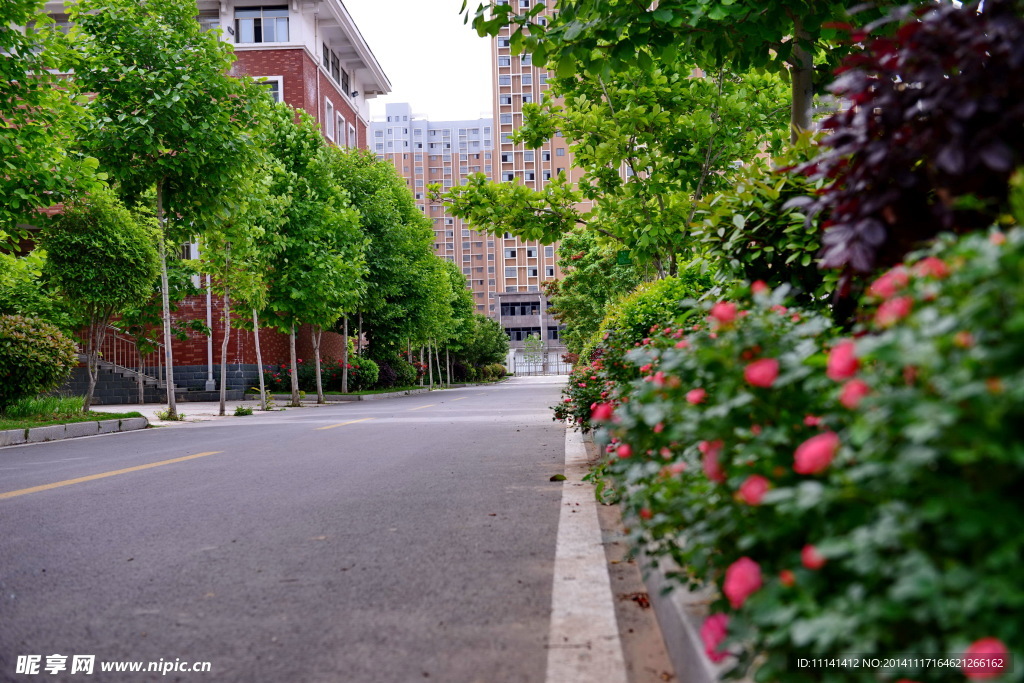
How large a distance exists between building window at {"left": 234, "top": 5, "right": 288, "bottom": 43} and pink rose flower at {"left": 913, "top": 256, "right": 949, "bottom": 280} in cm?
3888

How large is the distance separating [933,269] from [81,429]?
1475 centimetres

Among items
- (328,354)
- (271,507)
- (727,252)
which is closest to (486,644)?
(727,252)

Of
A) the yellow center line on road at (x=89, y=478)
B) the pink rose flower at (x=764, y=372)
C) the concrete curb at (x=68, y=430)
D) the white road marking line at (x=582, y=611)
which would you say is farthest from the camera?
the concrete curb at (x=68, y=430)

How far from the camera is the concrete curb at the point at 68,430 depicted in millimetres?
12281

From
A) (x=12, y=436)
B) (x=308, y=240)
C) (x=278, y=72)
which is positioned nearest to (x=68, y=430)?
(x=12, y=436)

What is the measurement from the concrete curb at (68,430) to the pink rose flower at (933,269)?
1309cm

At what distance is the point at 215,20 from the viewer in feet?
120

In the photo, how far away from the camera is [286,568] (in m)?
4.34

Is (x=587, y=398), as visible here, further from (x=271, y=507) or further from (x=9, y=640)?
(x=9, y=640)

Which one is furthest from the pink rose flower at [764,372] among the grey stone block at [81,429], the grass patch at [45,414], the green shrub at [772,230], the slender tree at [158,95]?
the slender tree at [158,95]

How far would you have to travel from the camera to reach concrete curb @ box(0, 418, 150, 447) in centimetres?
1228

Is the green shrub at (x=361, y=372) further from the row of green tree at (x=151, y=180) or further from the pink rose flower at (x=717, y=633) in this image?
the pink rose flower at (x=717, y=633)

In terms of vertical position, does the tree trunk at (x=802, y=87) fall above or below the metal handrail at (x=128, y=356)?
above

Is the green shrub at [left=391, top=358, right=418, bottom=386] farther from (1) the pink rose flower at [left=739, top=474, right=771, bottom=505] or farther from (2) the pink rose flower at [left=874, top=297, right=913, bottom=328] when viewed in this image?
(2) the pink rose flower at [left=874, top=297, right=913, bottom=328]
